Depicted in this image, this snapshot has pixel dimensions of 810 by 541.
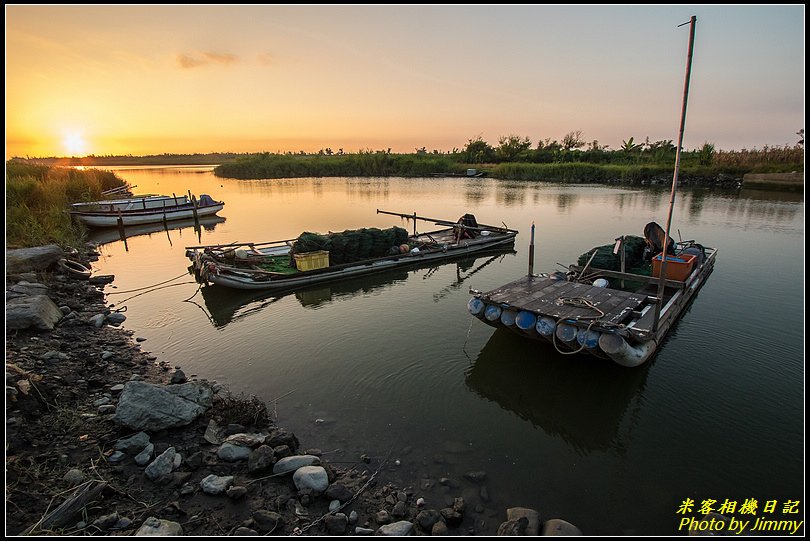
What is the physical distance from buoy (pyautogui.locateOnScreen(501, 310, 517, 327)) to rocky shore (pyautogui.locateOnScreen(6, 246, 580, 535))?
3.46 meters

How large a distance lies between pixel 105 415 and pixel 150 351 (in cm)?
343

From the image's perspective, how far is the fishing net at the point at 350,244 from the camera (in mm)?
14216

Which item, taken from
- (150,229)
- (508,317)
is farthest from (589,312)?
(150,229)

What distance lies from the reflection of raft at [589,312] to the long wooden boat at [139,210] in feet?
84.7

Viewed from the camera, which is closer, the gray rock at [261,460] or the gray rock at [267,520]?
the gray rock at [267,520]

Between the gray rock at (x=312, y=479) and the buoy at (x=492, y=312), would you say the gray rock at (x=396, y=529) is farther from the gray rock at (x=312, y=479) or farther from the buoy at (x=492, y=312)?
the buoy at (x=492, y=312)

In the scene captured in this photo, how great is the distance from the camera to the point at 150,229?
87.0 ft

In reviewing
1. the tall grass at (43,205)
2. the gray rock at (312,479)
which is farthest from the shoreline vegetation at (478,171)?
the gray rock at (312,479)

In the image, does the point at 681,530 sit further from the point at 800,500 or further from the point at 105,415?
the point at 105,415

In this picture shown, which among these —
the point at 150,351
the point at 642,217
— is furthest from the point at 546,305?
the point at 642,217

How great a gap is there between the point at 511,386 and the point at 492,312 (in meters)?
1.53

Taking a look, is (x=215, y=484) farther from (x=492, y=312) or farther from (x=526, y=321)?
(x=526, y=321)

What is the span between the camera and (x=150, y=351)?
895 cm

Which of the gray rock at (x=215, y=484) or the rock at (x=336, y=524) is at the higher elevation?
the gray rock at (x=215, y=484)
